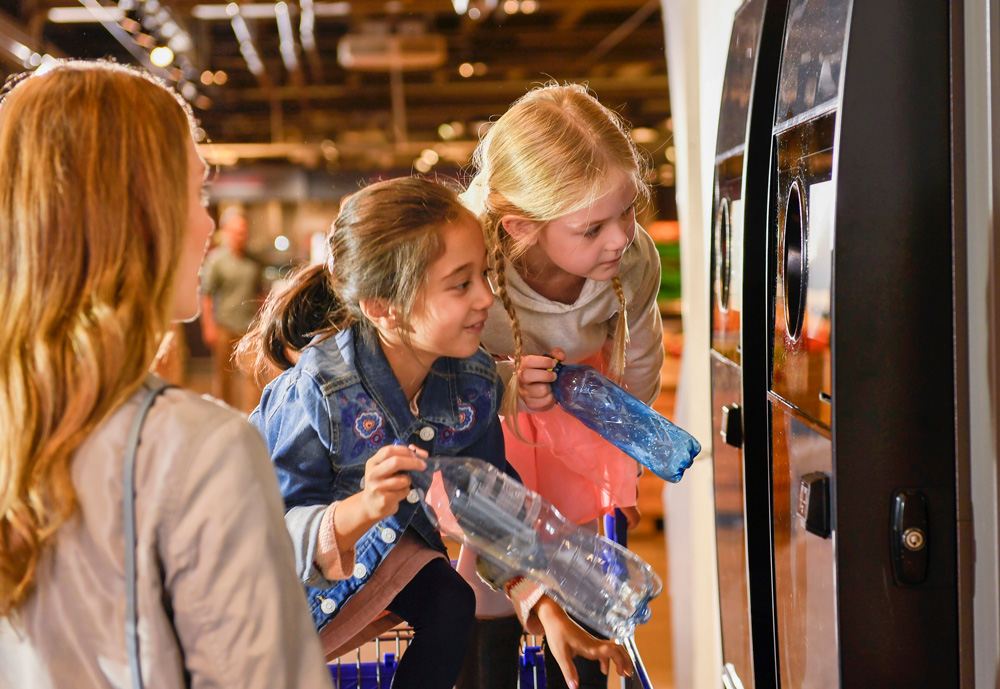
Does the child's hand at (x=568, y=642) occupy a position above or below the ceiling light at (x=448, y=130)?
below

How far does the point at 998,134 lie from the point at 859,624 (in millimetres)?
596

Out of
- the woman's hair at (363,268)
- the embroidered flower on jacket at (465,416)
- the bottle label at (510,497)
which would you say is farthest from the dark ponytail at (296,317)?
the bottle label at (510,497)

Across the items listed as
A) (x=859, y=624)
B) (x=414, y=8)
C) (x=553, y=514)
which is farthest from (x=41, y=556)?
(x=414, y=8)

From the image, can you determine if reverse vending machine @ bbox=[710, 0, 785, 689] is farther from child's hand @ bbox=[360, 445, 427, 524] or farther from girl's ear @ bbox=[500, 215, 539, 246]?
child's hand @ bbox=[360, 445, 427, 524]

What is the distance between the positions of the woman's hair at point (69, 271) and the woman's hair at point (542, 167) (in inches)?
21.8

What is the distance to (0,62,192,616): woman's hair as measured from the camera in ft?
2.60

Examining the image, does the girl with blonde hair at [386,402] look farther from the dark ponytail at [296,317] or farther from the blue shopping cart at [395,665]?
the blue shopping cart at [395,665]

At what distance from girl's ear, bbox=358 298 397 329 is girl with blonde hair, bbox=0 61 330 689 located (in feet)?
1.35

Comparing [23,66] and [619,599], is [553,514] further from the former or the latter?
[23,66]

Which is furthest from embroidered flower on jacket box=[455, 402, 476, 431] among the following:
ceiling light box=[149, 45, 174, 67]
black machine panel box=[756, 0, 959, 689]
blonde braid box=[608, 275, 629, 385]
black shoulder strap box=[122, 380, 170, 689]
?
ceiling light box=[149, 45, 174, 67]

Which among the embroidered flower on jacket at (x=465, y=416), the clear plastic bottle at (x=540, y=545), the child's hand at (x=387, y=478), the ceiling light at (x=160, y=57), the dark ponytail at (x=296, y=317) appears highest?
the ceiling light at (x=160, y=57)

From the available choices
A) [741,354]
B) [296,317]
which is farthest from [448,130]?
[296,317]

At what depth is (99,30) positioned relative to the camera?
172 cm

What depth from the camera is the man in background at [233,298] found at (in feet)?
4.87
